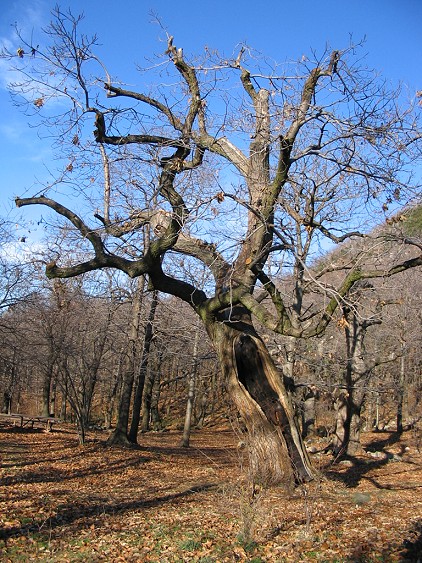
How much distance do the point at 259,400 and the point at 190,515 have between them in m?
1.92

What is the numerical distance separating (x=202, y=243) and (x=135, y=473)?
6.01 m

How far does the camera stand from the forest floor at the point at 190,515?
5520mm

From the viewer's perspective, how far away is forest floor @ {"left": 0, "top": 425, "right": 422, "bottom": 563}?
552 centimetres

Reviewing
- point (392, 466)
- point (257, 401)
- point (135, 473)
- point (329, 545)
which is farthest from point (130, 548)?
point (392, 466)

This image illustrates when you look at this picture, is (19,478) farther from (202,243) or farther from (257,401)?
(202,243)

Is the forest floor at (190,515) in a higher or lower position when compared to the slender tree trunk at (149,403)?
lower

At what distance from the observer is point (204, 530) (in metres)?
6.52

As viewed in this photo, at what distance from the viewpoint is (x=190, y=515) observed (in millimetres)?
7465

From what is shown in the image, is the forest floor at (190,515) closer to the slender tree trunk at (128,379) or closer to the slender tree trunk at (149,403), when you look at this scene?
the slender tree trunk at (128,379)

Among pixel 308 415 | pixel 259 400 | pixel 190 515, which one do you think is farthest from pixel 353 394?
pixel 190 515

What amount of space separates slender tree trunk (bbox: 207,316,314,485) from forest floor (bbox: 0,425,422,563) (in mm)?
356

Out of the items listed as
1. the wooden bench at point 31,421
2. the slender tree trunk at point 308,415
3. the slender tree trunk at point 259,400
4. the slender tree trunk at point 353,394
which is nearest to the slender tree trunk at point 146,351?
the wooden bench at point 31,421

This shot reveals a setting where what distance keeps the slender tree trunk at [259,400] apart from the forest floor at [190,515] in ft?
1.17

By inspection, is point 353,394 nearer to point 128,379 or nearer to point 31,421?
point 128,379
